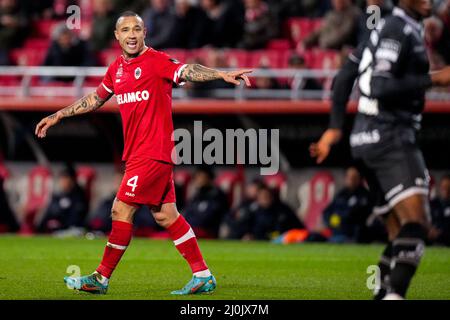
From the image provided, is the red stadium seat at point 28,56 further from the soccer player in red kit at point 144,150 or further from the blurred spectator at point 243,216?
the soccer player in red kit at point 144,150

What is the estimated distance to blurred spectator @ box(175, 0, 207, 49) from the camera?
68.3 ft

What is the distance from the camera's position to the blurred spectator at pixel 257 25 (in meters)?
20.3

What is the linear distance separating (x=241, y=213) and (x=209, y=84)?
2.25 metres

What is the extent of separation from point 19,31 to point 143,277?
1247cm

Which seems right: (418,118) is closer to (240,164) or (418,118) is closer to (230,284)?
(230,284)

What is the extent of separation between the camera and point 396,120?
8125mm

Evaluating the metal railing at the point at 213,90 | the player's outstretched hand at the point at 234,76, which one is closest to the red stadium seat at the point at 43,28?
the metal railing at the point at 213,90

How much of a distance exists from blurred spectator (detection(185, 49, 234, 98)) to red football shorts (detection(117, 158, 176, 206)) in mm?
9526

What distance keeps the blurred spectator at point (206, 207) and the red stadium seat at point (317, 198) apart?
1433 mm

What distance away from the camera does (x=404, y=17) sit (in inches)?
317

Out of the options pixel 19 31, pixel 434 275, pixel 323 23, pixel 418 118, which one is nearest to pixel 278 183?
pixel 323 23

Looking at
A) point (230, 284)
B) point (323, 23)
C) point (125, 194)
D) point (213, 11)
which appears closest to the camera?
point (125, 194)

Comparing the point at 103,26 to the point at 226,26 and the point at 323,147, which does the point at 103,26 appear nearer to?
the point at 226,26

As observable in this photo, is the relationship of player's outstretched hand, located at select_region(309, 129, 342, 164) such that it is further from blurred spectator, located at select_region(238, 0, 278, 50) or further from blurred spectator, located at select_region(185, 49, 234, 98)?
blurred spectator, located at select_region(238, 0, 278, 50)
